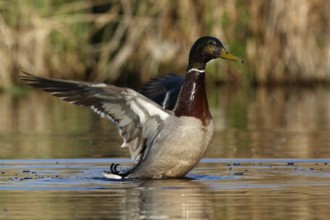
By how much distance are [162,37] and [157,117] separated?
40.1ft

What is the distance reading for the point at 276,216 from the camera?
26.2 ft

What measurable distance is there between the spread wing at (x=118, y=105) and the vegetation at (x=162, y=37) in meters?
11.2

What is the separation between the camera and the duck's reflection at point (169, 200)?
816 cm

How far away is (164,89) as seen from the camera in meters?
12.2

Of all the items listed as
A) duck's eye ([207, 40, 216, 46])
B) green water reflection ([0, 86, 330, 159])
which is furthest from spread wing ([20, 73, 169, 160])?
green water reflection ([0, 86, 330, 159])

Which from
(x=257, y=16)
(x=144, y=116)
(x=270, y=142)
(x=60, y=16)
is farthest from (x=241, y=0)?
(x=144, y=116)

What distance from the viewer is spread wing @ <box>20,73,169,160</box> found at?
416 inches

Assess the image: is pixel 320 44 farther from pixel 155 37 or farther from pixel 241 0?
pixel 155 37

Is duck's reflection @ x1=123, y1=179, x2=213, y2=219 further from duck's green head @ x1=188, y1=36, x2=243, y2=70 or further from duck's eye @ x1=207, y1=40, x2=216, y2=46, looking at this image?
duck's eye @ x1=207, y1=40, x2=216, y2=46

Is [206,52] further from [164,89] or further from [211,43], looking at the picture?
[164,89]

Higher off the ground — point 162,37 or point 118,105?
point 162,37

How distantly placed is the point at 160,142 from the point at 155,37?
472 inches

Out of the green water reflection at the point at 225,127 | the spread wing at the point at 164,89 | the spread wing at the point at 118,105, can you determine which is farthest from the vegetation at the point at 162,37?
the spread wing at the point at 118,105

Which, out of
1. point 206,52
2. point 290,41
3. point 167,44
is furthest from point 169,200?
point 167,44
